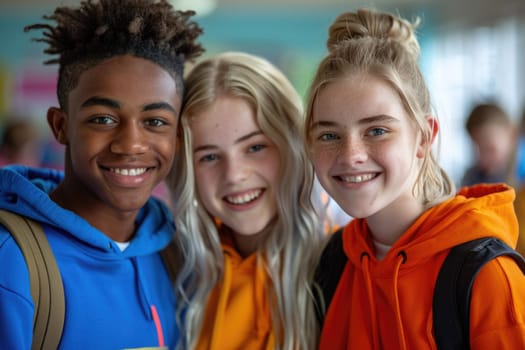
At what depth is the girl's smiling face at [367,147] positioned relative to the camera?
144 cm

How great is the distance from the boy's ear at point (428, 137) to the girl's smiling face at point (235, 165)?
0.48 metres

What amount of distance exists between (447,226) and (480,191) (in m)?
0.27

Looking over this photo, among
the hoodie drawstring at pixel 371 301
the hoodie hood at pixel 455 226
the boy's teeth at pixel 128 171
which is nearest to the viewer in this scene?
the hoodie hood at pixel 455 226

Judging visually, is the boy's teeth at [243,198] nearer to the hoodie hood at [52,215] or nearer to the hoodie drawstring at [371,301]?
the hoodie hood at [52,215]

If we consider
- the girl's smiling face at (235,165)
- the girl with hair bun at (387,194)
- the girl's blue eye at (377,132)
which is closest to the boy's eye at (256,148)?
the girl's smiling face at (235,165)

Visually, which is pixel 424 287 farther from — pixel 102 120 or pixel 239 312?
pixel 102 120

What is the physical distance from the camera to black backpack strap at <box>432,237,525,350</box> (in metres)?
1.27

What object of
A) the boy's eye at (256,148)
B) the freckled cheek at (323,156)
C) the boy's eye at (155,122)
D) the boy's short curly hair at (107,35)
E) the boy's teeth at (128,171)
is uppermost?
the boy's short curly hair at (107,35)

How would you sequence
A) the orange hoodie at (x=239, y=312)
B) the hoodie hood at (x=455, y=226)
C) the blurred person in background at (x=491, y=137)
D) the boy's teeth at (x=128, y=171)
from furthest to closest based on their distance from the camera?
the blurred person in background at (x=491, y=137) → the orange hoodie at (x=239, y=312) → the boy's teeth at (x=128, y=171) → the hoodie hood at (x=455, y=226)

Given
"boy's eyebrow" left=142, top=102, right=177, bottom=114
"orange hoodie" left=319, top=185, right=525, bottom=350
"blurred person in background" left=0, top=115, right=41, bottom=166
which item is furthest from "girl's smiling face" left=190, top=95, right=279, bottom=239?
"blurred person in background" left=0, top=115, right=41, bottom=166

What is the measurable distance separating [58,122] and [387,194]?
0.96 meters

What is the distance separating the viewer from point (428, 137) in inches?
59.6

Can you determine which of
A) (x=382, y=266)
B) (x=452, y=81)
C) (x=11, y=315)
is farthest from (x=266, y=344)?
(x=452, y=81)

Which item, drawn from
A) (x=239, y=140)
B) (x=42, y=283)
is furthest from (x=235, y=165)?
(x=42, y=283)
